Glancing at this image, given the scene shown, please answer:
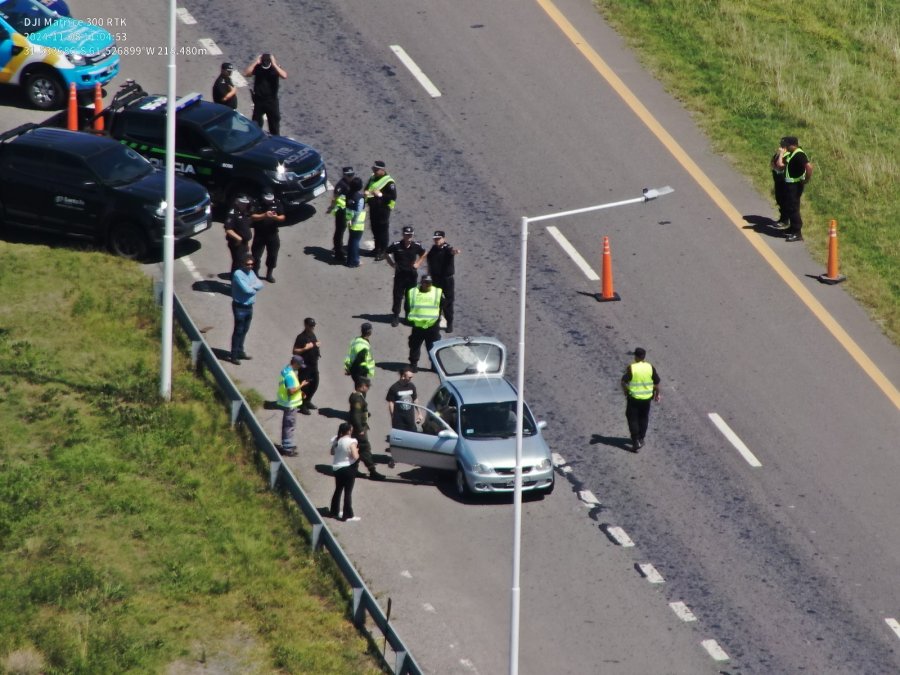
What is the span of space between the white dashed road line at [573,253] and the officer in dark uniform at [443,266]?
3.48 meters

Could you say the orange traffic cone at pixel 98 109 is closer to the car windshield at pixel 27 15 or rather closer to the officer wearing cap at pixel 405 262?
the car windshield at pixel 27 15

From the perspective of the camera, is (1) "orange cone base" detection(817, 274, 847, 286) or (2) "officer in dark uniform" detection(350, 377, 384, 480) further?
(1) "orange cone base" detection(817, 274, 847, 286)

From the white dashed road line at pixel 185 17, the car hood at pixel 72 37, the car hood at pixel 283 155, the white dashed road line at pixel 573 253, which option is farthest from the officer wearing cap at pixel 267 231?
the white dashed road line at pixel 185 17

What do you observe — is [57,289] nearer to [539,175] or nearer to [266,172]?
[266,172]

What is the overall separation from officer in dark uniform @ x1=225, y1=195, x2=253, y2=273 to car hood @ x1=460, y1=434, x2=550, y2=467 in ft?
17.7

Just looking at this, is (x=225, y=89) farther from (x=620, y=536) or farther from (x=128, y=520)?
(x=620, y=536)

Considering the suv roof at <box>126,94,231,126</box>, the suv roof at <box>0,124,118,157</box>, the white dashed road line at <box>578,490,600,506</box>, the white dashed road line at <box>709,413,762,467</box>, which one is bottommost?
the white dashed road line at <box>578,490,600,506</box>

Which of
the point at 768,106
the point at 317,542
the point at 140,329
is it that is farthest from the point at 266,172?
the point at 768,106

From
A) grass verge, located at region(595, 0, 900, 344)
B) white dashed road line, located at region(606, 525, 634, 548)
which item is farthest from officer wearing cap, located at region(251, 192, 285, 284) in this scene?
grass verge, located at region(595, 0, 900, 344)

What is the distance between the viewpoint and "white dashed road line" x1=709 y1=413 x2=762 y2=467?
28719mm

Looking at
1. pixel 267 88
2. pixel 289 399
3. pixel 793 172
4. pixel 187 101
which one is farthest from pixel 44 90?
pixel 793 172

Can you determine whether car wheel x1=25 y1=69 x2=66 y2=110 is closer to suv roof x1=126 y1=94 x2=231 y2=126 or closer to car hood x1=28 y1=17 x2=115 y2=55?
car hood x1=28 y1=17 x2=115 y2=55

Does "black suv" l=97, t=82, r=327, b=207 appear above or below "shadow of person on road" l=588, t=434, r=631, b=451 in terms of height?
above

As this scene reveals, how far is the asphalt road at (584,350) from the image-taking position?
25.5 m
